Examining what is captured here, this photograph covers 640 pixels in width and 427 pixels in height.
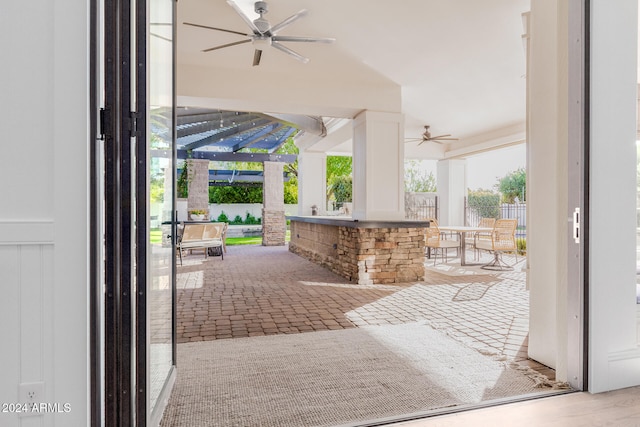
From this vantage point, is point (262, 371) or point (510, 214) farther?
point (510, 214)

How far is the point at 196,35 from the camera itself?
4422 millimetres

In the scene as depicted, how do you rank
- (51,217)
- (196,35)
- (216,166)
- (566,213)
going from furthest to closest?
(216,166) → (196,35) → (566,213) → (51,217)

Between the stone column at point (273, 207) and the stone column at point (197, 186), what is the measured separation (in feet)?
5.62

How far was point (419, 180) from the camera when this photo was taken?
17.5 metres

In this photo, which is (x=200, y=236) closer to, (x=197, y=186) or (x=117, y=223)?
(x=197, y=186)

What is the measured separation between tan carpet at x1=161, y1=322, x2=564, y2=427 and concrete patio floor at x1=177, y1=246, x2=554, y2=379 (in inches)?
10.7

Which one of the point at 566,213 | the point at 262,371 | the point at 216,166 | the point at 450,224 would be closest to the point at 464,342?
the point at 566,213

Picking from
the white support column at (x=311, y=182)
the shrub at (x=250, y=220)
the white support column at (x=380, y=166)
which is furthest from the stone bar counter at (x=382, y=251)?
the shrub at (x=250, y=220)

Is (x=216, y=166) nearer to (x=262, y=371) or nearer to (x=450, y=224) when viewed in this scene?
(x=450, y=224)

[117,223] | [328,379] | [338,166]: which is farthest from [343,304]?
[338,166]

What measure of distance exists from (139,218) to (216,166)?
17631 millimetres

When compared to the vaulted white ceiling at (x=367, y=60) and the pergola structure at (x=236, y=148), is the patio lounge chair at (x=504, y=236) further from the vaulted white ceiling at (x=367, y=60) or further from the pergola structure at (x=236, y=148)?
the pergola structure at (x=236, y=148)

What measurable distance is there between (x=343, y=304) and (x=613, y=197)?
272cm

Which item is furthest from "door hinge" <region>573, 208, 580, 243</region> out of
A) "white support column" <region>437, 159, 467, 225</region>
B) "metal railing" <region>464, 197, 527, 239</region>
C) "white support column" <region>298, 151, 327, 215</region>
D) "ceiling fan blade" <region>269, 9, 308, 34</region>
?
"white support column" <region>437, 159, 467, 225</region>
